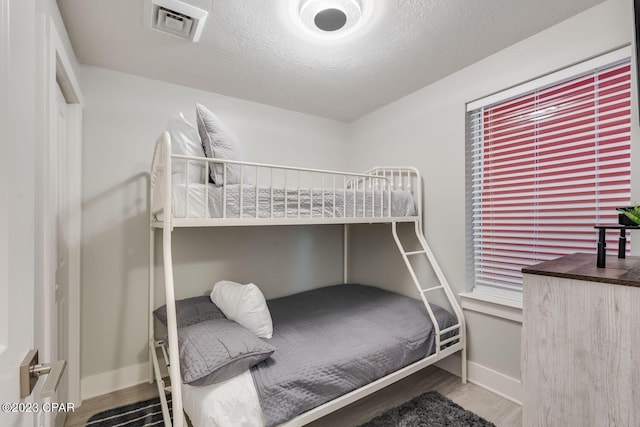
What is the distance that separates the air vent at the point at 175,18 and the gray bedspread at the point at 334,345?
1.75 meters

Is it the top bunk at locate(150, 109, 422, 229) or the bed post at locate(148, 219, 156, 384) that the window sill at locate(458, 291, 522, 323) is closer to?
the top bunk at locate(150, 109, 422, 229)

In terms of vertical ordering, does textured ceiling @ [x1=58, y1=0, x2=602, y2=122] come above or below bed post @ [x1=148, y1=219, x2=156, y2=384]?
above

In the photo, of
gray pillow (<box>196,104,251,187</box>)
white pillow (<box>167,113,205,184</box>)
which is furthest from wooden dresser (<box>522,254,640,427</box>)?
white pillow (<box>167,113,205,184</box>)

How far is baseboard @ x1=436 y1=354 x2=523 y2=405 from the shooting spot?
1852 mm

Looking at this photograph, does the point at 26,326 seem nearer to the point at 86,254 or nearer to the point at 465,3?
the point at 86,254

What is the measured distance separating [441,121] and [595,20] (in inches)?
36.9

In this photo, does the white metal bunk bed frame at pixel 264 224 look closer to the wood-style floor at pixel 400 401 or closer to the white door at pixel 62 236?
the wood-style floor at pixel 400 401

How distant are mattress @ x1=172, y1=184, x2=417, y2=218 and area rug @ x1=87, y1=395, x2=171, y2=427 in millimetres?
1265

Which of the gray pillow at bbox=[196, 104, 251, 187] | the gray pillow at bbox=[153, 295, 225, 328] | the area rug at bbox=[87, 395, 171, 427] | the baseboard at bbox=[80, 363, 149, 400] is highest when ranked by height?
the gray pillow at bbox=[196, 104, 251, 187]

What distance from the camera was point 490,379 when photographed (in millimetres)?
1970

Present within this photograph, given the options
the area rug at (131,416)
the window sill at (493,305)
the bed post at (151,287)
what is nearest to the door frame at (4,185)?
the area rug at (131,416)

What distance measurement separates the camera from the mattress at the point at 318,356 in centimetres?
118

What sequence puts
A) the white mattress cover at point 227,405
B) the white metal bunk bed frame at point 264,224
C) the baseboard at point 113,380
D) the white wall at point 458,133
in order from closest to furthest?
the white mattress cover at point 227,405, the white metal bunk bed frame at point 264,224, the white wall at point 458,133, the baseboard at point 113,380

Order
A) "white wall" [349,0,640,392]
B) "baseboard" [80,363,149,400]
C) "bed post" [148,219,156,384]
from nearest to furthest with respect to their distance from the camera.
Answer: "white wall" [349,0,640,392] < "baseboard" [80,363,149,400] < "bed post" [148,219,156,384]
